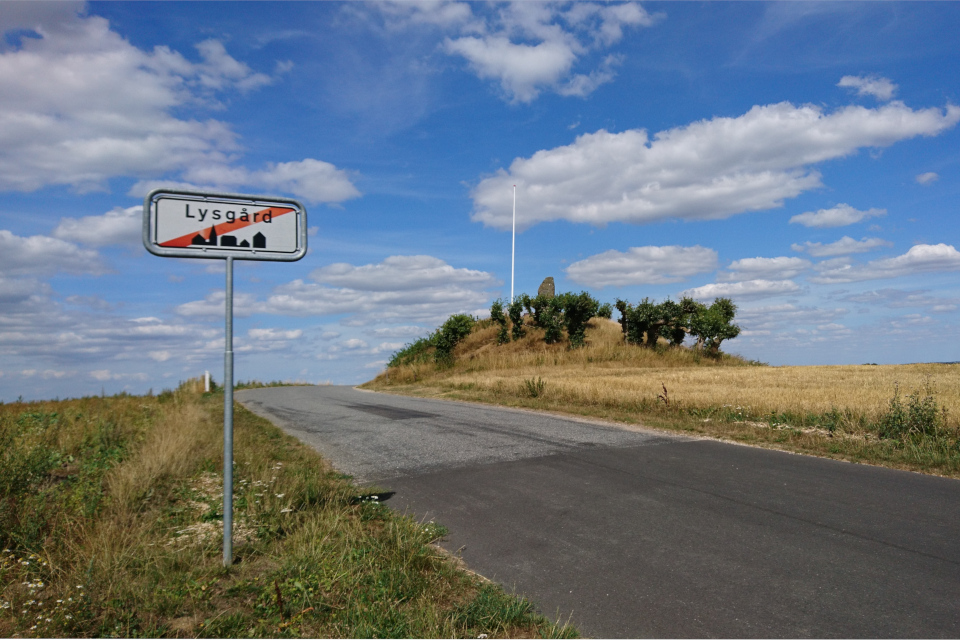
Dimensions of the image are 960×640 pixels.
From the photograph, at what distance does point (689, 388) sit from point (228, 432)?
1551cm

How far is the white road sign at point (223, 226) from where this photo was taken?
14.7 feet

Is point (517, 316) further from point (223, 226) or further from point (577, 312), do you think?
point (223, 226)

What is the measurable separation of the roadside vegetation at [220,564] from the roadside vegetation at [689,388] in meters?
7.43

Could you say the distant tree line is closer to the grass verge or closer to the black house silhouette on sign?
the grass verge

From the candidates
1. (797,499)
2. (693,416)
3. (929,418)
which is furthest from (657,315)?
(797,499)

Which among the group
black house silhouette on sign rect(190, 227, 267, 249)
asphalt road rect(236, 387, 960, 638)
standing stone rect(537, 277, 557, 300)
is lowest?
asphalt road rect(236, 387, 960, 638)

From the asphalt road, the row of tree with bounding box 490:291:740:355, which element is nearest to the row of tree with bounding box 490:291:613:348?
the row of tree with bounding box 490:291:740:355

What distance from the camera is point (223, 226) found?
4.73 m

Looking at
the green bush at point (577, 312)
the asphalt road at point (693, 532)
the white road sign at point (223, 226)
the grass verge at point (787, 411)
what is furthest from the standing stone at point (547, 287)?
the white road sign at point (223, 226)

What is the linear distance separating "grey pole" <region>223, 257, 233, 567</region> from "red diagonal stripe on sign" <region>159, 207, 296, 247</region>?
252 millimetres

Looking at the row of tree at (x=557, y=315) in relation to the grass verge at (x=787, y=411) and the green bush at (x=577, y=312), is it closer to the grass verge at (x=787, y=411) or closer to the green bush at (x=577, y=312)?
the green bush at (x=577, y=312)

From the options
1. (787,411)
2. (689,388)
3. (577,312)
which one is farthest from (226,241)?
(577,312)

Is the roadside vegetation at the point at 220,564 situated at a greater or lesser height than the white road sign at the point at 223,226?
lesser

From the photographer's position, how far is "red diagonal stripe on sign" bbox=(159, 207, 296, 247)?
4531 millimetres
